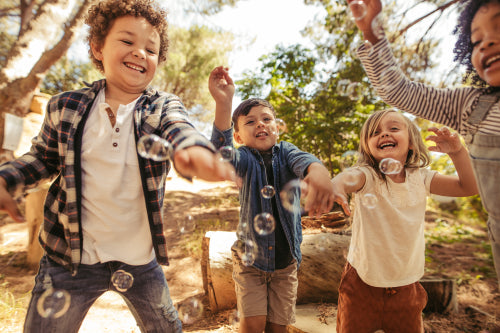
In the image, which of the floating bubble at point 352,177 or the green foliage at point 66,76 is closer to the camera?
the floating bubble at point 352,177

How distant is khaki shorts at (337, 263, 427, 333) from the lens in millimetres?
1630

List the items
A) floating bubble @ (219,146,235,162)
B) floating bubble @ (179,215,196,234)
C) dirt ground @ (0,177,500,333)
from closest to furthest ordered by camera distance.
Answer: floating bubble @ (219,146,235,162) < dirt ground @ (0,177,500,333) < floating bubble @ (179,215,196,234)

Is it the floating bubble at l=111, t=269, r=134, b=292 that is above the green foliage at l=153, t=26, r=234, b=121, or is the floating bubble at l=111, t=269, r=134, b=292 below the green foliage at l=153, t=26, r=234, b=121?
below

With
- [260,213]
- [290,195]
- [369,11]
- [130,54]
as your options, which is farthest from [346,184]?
[130,54]

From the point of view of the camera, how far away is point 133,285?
1355 millimetres

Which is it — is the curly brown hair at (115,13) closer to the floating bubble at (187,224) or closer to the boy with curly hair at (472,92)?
the boy with curly hair at (472,92)

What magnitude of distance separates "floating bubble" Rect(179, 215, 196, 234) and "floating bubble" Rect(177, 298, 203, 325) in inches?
96.4

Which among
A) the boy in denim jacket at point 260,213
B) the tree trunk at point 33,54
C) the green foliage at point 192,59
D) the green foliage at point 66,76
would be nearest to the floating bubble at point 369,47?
the boy in denim jacket at point 260,213

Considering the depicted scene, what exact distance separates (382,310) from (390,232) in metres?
0.46

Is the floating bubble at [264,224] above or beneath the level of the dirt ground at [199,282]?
above

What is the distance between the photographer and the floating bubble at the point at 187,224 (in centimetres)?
581

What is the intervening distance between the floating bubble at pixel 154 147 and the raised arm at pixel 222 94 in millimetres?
507

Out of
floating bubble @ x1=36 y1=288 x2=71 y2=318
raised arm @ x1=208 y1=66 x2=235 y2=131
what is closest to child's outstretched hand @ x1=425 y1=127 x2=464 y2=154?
raised arm @ x1=208 y1=66 x2=235 y2=131

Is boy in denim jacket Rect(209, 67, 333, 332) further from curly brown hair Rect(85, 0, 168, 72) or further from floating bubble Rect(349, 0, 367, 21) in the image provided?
floating bubble Rect(349, 0, 367, 21)
